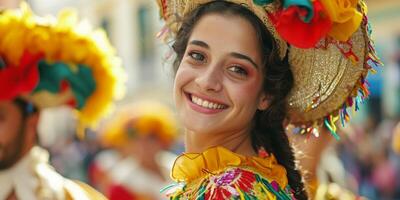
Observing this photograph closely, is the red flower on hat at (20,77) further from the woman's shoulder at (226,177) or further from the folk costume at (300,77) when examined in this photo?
the woman's shoulder at (226,177)

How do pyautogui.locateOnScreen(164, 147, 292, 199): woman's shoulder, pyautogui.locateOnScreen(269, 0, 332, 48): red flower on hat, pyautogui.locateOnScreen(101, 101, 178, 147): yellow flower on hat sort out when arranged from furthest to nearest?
pyautogui.locateOnScreen(101, 101, 178, 147): yellow flower on hat, pyautogui.locateOnScreen(164, 147, 292, 199): woman's shoulder, pyautogui.locateOnScreen(269, 0, 332, 48): red flower on hat

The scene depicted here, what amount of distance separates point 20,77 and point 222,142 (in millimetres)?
1422

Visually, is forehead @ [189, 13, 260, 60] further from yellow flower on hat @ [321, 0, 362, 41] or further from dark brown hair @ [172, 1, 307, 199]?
yellow flower on hat @ [321, 0, 362, 41]

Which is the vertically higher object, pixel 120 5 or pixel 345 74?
pixel 345 74

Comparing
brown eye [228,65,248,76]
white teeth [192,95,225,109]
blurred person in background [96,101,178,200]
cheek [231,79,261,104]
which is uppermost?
brown eye [228,65,248,76]

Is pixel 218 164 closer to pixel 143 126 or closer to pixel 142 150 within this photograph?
pixel 142 150

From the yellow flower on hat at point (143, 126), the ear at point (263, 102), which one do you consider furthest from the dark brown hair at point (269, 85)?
the yellow flower on hat at point (143, 126)

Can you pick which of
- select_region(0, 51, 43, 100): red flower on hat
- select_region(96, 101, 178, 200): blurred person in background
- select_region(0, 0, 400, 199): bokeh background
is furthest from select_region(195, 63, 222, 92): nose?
select_region(96, 101, 178, 200): blurred person in background

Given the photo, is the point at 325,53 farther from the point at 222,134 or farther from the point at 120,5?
the point at 120,5

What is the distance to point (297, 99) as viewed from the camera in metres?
3.33

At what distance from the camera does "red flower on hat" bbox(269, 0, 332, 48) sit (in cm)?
275

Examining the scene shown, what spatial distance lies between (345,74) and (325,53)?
0.13 meters

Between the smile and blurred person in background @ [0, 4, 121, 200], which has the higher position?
the smile

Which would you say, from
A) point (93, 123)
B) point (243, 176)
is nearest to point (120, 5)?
point (93, 123)
